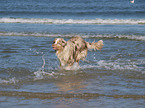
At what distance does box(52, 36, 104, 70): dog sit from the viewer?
7.94 m

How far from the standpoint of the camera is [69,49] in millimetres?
8125

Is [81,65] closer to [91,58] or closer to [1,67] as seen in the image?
[91,58]

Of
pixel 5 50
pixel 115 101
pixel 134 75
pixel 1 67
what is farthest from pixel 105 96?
pixel 5 50

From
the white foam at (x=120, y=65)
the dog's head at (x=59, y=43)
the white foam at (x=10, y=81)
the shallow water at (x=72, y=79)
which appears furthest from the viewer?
the white foam at (x=120, y=65)

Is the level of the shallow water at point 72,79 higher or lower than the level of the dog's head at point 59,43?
lower

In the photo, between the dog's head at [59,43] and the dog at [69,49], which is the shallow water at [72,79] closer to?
the dog at [69,49]

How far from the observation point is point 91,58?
10.5 meters

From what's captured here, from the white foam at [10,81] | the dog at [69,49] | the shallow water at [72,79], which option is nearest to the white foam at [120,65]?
the shallow water at [72,79]

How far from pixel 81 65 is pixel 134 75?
6.81ft

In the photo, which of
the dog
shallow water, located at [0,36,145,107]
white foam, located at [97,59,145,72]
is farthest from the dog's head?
white foam, located at [97,59,145,72]

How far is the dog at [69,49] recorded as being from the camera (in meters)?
7.94

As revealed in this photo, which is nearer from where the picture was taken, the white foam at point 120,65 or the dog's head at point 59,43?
the dog's head at point 59,43

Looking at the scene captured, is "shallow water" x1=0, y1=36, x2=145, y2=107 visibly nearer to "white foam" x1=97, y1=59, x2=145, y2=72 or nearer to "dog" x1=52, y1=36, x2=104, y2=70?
"white foam" x1=97, y1=59, x2=145, y2=72

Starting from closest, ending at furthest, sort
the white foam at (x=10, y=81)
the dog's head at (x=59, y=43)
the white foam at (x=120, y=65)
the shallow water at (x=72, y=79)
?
1. the shallow water at (x=72, y=79)
2. the white foam at (x=10, y=81)
3. the dog's head at (x=59, y=43)
4. the white foam at (x=120, y=65)
